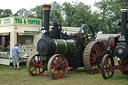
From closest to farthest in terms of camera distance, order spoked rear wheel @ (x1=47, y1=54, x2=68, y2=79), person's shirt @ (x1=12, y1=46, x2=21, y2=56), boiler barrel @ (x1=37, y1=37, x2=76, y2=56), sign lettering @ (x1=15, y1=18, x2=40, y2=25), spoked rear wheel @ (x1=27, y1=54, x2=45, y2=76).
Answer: spoked rear wheel @ (x1=47, y1=54, x2=68, y2=79) → boiler barrel @ (x1=37, y1=37, x2=76, y2=56) → spoked rear wheel @ (x1=27, y1=54, x2=45, y2=76) → person's shirt @ (x1=12, y1=46, x2=21, y2=56) → sign lettering @ (x1=15, y1=18, x2=40, y2=25)

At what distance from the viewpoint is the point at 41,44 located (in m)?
7.32

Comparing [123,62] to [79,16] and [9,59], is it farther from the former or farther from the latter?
[79,16]

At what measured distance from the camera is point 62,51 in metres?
7.58

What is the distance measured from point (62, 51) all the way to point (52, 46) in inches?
23.1

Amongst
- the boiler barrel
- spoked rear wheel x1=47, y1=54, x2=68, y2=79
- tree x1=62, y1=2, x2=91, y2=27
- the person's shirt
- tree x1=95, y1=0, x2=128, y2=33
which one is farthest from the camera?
tree x1=62, y1=2, x2=91, y2=27

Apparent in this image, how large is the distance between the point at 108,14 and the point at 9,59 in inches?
1056

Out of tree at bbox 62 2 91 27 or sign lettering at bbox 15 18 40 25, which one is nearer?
sign lettering at bbox 15 18 40 25

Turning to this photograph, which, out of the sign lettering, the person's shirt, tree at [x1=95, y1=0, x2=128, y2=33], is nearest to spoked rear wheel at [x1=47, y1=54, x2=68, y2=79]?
the person's shirt

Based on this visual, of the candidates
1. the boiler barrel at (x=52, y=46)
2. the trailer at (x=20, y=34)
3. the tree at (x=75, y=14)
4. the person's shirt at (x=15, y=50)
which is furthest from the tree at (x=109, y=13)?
the boiler barrel at (x=52, y=46)

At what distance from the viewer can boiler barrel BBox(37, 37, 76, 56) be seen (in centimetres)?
713

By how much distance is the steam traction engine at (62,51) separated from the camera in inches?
282

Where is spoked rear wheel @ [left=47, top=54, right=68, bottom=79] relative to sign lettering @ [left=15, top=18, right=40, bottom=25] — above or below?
below

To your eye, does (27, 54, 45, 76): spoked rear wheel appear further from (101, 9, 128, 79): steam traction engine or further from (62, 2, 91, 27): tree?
(62, 2, 91, 27): tree

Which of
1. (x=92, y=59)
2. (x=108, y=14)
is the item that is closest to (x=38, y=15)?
(x=108, y=14)
